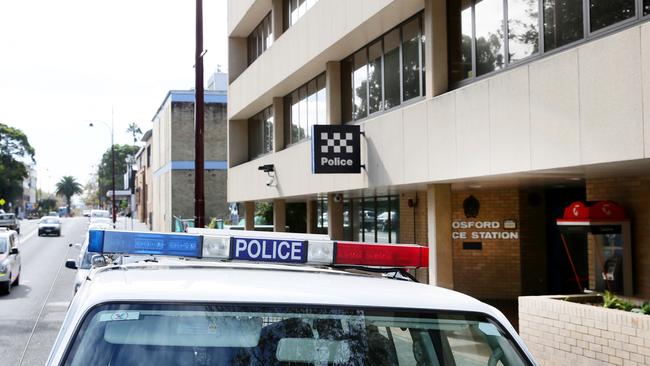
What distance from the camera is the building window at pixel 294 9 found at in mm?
20297

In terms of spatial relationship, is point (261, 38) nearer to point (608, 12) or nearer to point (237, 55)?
point (237, 55)

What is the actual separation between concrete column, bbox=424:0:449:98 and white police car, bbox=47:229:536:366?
31.8 feet

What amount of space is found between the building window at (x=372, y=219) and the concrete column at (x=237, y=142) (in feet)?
26.7

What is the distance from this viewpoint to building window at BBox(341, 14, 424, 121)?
45.1 ft

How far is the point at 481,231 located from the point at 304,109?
6914 mm

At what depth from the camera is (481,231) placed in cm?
1694

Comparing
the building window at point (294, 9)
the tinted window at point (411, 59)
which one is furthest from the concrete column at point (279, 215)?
the tinted window at point (411, 59)

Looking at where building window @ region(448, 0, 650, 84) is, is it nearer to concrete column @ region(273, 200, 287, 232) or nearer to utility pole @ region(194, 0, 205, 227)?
utility pole @ region(194, 0, 205, 227)

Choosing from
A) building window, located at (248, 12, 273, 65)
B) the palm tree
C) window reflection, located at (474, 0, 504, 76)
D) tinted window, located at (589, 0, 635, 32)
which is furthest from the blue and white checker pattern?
the palm tree

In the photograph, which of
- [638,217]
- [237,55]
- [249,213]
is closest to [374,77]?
[638,217]

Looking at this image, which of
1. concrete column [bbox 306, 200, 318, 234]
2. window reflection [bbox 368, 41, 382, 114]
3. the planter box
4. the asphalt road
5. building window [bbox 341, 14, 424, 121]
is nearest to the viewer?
the planter box

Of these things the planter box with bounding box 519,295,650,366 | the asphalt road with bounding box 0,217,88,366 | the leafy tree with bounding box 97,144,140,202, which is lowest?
the asphalt road with bounding box 0,217,88,366

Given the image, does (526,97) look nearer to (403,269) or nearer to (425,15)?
(425,15)

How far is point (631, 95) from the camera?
25.3ft
